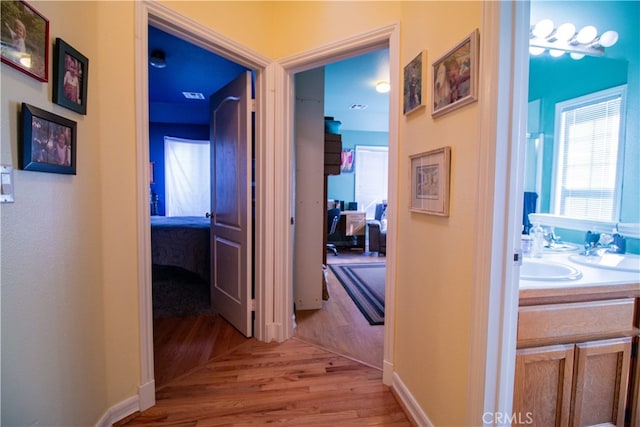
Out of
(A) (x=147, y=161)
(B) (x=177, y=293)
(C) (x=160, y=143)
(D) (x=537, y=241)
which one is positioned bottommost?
(B) (x=177, y=293)

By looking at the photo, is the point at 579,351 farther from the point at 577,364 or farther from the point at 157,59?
the point at 157,59

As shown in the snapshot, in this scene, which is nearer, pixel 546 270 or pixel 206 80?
pixel 546 270

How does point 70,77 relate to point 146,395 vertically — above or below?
above

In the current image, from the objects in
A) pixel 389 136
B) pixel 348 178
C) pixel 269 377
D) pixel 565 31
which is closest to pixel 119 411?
pixel 269 377

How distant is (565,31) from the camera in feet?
5.58

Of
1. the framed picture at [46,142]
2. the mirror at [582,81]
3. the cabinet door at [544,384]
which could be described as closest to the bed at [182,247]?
the framed picture at [46,142]

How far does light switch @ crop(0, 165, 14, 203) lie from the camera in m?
0.89

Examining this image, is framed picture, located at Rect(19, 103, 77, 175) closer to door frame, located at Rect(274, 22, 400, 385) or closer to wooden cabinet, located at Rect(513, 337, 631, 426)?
door frame, located at Rect(274, 22, 400, 385)

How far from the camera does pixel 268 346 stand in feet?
7.35

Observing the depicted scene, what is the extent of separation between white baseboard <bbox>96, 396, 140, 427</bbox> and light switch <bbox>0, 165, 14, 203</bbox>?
1.13 m

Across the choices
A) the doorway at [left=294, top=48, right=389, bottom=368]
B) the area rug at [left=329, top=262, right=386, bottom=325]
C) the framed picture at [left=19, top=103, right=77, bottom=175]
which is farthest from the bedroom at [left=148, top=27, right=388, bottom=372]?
the area rug at [left=329, top=262, right=386, bottom=325]

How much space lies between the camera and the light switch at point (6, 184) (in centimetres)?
89

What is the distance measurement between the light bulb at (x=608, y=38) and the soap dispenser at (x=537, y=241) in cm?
108

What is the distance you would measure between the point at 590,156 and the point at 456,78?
1.17 m
